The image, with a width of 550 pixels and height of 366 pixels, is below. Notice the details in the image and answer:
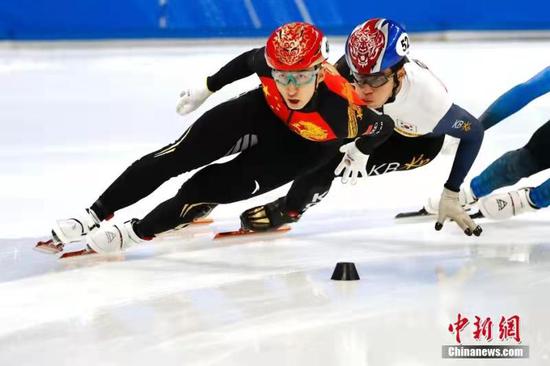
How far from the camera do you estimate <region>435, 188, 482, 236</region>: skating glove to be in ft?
15.6

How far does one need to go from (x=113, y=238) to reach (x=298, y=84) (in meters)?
1.03

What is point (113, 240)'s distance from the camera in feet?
15.7

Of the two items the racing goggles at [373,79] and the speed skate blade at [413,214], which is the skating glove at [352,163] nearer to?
the racing goggles at [373,79]

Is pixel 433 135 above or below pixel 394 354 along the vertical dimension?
above

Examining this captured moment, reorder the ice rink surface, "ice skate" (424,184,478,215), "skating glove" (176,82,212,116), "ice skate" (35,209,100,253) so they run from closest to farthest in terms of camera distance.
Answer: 1. the ice rink surface
2. "ice skate" (35,209,100,253)
3. "skating glove" (176,82,212,116)
4. "ice skate" (424,184,478,215)

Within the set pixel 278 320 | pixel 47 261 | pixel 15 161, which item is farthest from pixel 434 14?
pixel 278 320

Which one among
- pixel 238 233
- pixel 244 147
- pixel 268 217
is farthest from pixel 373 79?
pixel 238 233

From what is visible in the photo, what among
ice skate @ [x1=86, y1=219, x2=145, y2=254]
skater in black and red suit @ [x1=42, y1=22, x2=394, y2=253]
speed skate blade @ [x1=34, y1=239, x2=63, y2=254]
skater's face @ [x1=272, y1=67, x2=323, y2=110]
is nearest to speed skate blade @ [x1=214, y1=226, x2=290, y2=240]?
skater in black and red suit @ [x1=42, y1=22, x2=394, y2=253]

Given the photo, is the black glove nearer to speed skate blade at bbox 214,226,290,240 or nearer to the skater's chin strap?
speed skate blade at bbox 214,226,290,240

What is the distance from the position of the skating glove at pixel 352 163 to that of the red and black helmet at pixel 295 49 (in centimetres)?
47

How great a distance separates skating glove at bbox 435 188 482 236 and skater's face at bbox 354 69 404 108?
→ 1.66 feet

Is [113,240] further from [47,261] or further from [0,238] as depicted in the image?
[0,238]

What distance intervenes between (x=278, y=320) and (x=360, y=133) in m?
1.34

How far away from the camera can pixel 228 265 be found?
464 cm
